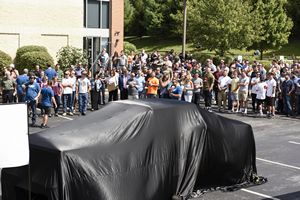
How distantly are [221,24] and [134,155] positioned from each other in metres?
32.4

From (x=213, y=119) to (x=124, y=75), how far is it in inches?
449

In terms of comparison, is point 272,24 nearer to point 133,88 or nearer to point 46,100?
point 133,88

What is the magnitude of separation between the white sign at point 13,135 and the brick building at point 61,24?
22.9 meters

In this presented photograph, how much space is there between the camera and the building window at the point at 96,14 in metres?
30.1

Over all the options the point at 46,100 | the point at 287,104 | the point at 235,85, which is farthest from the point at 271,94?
the point at 46,100

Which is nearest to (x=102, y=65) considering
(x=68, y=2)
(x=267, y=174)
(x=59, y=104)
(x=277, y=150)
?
(x=68, y=2)

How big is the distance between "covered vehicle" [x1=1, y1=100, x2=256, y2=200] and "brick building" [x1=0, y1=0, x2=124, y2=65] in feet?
65.4

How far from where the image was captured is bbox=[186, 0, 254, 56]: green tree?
3869 cm

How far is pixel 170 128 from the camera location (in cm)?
827

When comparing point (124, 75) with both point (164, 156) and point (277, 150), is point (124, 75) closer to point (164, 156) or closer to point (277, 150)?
point (277, 150)

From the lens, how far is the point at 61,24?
2892cm

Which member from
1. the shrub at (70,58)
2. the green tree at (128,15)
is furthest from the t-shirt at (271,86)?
the green tree at (128,15)

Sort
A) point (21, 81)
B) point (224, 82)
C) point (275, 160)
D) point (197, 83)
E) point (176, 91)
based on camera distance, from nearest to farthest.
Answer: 1. point (275, 160)
2. point (21, 81)
3. point (176, 91)
4. point (197, 83)
5. point (224, 82)

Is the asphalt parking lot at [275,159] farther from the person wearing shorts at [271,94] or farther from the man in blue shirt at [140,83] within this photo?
the man in blue shirt at [140,83]
